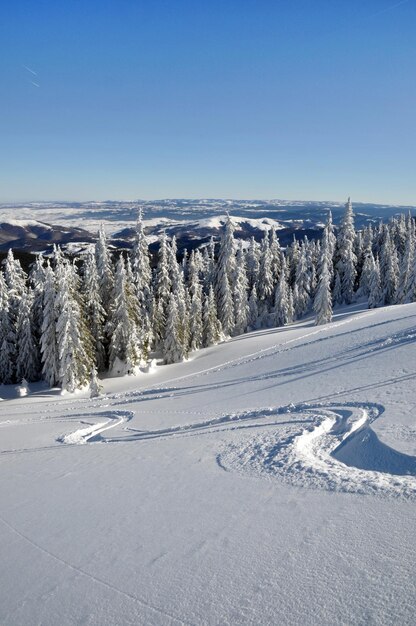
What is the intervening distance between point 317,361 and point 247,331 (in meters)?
34.9

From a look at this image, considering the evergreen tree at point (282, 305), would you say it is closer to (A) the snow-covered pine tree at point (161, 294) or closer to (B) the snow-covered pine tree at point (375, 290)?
(B) the snow-covered pine tree at point (375, 290)

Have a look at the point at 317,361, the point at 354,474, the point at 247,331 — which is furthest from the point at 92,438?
the point at 247,331

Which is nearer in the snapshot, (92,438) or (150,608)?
(150,608)

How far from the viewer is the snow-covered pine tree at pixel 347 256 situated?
63.5m

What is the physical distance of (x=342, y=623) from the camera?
153 inches

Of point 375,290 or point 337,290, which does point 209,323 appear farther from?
point 337,290

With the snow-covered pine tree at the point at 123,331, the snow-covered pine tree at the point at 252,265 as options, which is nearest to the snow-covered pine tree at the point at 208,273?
the snow-covered pine tree at the point at 252,265

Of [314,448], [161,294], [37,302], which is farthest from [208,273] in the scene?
[314,448]

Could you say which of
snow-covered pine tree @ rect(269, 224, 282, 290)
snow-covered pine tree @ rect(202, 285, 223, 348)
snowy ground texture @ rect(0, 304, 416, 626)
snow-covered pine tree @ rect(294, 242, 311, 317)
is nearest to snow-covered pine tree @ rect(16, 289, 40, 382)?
snow-covered pine tree @ rect(202, 285, 223, 348)

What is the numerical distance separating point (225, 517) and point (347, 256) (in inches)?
2457

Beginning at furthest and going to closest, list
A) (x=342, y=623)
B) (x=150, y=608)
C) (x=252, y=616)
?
(x=150, y=608), (x=252, y=616), (x=342, y=623)

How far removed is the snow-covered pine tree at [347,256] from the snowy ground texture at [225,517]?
52.2 m

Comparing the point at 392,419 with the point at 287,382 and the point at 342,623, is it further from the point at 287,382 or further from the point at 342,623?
the point at 287,382

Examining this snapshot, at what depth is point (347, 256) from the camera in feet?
209
